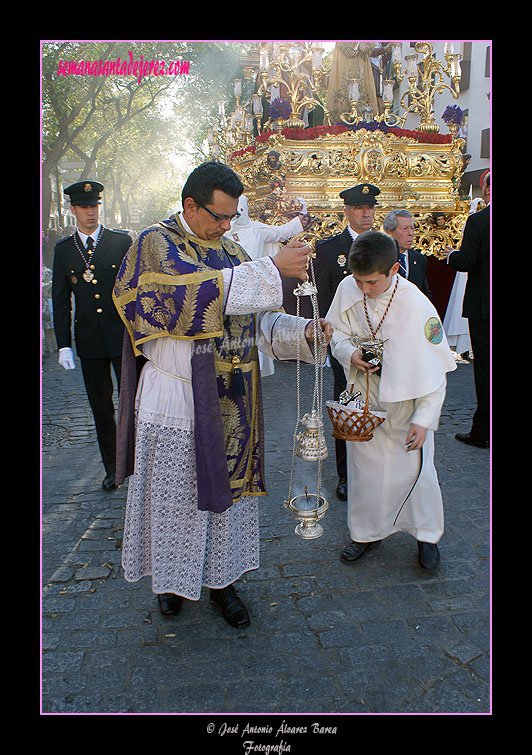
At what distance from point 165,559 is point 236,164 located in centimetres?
847

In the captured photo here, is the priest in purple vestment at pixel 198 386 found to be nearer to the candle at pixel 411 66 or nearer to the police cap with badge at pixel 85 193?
the police cap with badge at pixel 85 193

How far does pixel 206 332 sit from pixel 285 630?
163 cm

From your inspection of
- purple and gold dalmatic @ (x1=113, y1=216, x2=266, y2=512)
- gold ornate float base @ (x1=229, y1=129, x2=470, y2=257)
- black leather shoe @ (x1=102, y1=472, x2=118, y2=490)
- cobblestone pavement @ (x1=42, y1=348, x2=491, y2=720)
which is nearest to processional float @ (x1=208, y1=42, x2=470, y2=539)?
gold ornate float base @ (x1=229, y1=129, x2=470, y2=257)

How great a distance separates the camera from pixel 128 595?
325cm

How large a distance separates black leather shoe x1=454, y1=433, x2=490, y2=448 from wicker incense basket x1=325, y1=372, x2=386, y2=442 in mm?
3056

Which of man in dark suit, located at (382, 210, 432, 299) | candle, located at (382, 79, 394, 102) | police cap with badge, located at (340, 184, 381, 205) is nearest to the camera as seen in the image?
police cap with badge, located at (340, 184, 381, 205)

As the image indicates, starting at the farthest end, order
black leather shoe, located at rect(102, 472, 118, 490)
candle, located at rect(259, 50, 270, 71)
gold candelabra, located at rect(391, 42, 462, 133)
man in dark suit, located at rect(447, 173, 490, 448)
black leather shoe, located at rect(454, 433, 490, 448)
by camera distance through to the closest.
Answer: candle, located at rect(259, 50, 270, 71), gold candelabra, located at rect(391, 42, 462, 133), black leather shoe, located at rect(454, 433, 490, 448), man in dark suit, located at rect(447, 173, 490, 448), black leather shoe, located at rect(102, 472, 118, 490)

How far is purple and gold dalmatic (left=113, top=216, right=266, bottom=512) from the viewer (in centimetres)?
243

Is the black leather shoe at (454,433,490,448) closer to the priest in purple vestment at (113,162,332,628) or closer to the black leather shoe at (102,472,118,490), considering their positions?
the priest in purple vestment at (113,162,332,628)

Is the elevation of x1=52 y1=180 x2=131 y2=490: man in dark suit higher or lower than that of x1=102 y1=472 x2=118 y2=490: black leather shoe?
higher

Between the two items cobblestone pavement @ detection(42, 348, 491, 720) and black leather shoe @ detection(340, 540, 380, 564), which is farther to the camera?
black leather shoe @ detection(340, 540, 380, 564)
